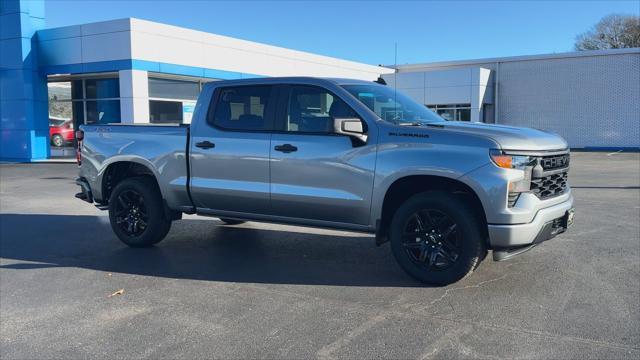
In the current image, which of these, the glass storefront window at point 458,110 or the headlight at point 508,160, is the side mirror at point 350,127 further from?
the glass storefront window at point 458,110

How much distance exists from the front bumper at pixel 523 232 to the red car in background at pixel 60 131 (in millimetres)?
26490

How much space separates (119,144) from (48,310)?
2750mm

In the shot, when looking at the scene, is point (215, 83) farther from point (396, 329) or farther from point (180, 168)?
point (396, 329)

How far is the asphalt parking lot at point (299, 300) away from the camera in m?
4.12

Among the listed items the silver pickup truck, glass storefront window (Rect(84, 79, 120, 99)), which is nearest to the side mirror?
the silver pickup truck

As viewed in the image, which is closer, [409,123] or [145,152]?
[409,123]

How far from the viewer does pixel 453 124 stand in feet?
19.3

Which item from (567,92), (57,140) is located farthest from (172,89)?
(567,92)

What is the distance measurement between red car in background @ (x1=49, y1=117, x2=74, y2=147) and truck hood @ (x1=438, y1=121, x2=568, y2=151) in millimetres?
25978

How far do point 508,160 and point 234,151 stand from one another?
2991mm

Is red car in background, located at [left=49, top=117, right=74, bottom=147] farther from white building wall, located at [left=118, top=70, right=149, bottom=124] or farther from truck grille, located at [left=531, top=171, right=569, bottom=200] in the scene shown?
truck grille, located at [left=531, top=171, right=569, bottom=200]

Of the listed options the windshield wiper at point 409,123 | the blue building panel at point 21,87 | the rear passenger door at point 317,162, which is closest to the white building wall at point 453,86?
the blue building panel at point 21,87

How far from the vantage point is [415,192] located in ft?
19.0

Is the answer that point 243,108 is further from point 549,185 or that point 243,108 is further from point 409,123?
point 549,185
